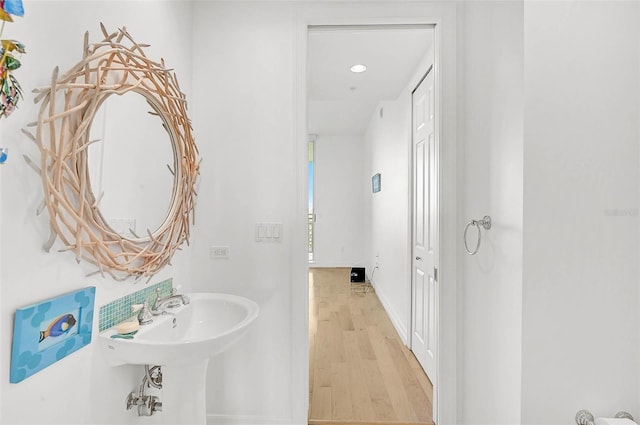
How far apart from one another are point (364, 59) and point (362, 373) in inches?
99.9

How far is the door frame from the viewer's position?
1.84m

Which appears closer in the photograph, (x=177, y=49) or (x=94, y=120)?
(x=94, y=120)

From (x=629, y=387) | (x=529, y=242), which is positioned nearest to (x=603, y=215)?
(x=529, y=242)

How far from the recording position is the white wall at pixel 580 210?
3.80 feet

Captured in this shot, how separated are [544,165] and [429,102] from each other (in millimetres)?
1415

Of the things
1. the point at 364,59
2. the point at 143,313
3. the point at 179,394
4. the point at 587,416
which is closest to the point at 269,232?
the point at 143,313

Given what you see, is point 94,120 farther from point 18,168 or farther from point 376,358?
point 376,358

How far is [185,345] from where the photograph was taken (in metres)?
1.14

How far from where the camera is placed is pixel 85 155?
1083 mm

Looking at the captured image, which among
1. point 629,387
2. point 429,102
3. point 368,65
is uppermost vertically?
point 368,65

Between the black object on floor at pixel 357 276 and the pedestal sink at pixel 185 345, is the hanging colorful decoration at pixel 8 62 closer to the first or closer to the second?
the pedestal sink at pixel 185 345

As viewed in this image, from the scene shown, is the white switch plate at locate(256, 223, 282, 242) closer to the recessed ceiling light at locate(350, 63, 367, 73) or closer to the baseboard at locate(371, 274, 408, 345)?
the recessed ceiling light at locate(350, 63, 367, 73)

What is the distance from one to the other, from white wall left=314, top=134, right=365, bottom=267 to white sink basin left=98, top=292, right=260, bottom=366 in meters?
5.07

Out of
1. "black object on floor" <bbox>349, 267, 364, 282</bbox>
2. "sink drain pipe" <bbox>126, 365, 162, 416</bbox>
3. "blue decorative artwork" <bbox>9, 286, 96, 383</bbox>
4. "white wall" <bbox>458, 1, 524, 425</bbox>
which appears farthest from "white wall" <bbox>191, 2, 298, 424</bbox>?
"black object on floor" <bbox>349, 267, 364, 282</bbox>
